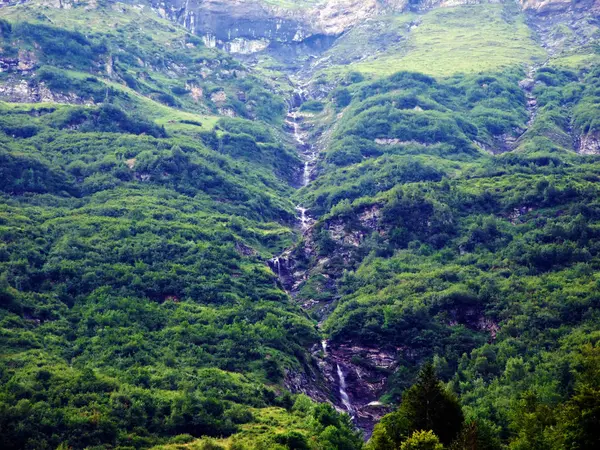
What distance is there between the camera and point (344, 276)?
142875 millimetres

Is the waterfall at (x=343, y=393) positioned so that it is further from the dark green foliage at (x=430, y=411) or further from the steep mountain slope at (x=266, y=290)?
the dark green foliage at (x=430, y=411)

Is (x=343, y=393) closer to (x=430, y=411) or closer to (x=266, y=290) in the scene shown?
(x=266, y=290)

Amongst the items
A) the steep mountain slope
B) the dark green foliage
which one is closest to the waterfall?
the steep mountain slope

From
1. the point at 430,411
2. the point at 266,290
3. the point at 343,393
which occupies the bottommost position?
the point at 343,393

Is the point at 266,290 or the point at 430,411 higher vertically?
the point at 430,411

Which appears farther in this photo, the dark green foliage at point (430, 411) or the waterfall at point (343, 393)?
the waterfall at point (343, 393)

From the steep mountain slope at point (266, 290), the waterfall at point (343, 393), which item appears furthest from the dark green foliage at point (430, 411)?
the waterfall at point (343, 393)

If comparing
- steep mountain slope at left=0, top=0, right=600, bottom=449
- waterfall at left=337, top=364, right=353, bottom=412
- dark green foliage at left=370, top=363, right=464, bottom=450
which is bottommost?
waterfall at left=337, top=364, right=353, bottom=412

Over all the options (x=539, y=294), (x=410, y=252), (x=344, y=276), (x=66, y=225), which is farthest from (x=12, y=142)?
(x=539, y=294)

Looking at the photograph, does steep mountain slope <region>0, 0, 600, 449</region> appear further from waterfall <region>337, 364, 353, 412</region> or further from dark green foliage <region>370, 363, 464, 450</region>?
dark green foliage <region>370, 363, 464, 450</region>

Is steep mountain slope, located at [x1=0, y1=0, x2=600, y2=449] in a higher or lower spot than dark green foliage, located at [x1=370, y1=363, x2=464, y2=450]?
lower

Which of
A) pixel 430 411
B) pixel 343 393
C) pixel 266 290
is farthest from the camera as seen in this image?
pixel 266 290

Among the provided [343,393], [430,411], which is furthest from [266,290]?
[430,411]

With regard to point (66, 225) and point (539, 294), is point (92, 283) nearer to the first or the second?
point (66, 225)
